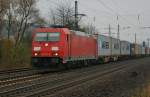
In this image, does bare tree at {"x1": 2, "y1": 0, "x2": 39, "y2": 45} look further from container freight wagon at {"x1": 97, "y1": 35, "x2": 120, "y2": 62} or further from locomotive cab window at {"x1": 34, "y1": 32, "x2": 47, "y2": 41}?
locomotive cab window at {"x1": 34, "y1": 32, "x2": 47, "y2": 41}

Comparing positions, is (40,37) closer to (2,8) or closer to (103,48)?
(103,48)

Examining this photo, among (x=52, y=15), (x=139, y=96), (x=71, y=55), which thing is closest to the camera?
(x=139, y=96)

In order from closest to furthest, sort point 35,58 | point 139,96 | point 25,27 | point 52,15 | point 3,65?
point 139,96
point 35,58
point 3,65
point 25,27
point 52,15

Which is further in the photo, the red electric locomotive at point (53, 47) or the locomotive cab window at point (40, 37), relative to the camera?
the locomotive cab window at point (40, 37)

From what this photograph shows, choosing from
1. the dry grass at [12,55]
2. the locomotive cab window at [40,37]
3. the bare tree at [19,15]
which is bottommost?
the dry grass at [12,55]

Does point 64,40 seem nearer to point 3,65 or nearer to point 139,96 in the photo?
point 3,65

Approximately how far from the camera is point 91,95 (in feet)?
47.4

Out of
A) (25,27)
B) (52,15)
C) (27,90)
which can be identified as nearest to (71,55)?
(27,90)

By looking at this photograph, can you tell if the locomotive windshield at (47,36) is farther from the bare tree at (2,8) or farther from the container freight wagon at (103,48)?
the bare tree at (2,8)

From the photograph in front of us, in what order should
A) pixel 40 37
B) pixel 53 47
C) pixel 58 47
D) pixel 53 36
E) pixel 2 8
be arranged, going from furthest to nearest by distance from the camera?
pixel 2 8, pixel 40 37, pixel 53 36, pixel 53 47, pixel 58 47

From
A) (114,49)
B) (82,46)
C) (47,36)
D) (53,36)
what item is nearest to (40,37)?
(47,36)

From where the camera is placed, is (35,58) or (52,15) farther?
(52,15)

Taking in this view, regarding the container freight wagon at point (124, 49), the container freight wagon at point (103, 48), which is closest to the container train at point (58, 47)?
the container freight wagon at point (103, 48)

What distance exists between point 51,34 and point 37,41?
113 cm
